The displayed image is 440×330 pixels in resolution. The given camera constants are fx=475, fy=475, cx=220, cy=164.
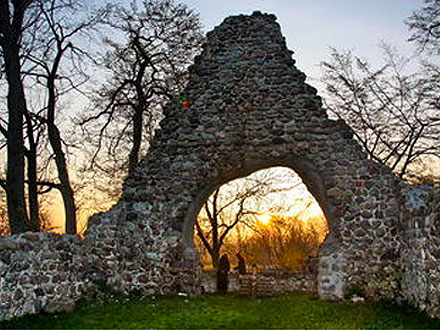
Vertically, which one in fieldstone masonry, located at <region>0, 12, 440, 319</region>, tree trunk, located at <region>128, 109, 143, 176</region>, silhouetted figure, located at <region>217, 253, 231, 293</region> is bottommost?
silhouetted figure, located at <region>217, 253, 231, 293</region>

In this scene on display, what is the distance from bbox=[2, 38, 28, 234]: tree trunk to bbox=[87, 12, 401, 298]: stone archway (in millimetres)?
2589

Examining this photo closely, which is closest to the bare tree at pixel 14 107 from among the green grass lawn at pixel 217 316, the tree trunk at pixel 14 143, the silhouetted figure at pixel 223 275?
the tree trunk at pixel 14 143

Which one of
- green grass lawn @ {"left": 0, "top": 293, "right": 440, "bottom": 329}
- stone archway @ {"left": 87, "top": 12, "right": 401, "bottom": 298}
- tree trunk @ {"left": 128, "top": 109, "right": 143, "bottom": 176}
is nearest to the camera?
green grass lawn @ {"left": 0, "top": 293, "right": 440, "bottom": 329}

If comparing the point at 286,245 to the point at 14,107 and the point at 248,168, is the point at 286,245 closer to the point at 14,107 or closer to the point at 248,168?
Result: the point at 248,168

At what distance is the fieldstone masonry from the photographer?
32.5ft

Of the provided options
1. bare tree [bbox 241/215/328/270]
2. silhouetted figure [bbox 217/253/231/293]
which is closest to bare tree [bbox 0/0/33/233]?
silhouetted figure [bbox 217/253/231/293]

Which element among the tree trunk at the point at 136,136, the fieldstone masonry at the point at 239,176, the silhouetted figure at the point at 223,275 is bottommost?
the silhouetted figure at the point at 223,275

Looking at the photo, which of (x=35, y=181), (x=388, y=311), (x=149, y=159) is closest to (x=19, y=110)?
(x=35, y=181)

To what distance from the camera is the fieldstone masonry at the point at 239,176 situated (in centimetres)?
991

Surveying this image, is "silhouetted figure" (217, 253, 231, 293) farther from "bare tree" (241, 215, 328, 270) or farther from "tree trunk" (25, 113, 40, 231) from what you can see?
"bare tree" (241, 215, 328, 270)

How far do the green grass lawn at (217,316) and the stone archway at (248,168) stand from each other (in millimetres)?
841

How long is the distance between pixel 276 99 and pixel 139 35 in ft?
23.9

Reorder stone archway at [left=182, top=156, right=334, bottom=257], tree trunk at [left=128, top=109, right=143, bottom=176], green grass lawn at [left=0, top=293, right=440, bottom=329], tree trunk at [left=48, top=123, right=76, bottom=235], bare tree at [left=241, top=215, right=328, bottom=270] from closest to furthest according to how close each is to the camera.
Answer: green grass lawn at [left=0, top=293, right=440, bottom=329], stone archway at [left=182, top=156, right=334, bottom=257], tree trunk at [left=48, top=123, right=76, bottom=235], tree trunk at [left=128, top=109, right=143, bottom=176], bare tree at [left=241, top=215, right=328, bottom=270]

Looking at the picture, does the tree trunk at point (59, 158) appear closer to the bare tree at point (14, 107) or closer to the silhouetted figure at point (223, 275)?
the bare tree at point (14, 107)
